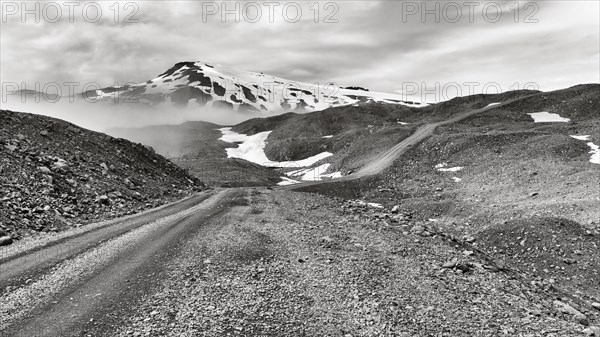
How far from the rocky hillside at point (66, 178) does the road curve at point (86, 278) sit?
12.6 feet

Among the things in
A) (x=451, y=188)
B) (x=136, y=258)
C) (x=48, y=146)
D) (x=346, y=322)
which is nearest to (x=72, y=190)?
(x=48, y=146)

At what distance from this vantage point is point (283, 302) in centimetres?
1013

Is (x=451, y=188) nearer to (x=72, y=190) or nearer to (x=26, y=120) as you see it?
(x=72, y=190)

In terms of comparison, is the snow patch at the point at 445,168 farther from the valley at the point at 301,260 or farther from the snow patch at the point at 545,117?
the snow patch at the point at 545,117

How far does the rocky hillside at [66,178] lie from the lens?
20103mm

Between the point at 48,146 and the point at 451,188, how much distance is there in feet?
131

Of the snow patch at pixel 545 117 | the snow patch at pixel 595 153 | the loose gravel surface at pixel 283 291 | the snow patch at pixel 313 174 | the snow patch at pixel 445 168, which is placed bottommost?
the loose gravel surface at pixel 283 291

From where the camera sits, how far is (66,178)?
25.6m

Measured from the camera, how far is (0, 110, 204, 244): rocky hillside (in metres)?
20.1

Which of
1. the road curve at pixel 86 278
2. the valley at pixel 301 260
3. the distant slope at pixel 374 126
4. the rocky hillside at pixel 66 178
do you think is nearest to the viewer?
the road curve at pixel 86 278

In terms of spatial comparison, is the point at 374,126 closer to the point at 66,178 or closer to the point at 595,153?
the point at 595,153

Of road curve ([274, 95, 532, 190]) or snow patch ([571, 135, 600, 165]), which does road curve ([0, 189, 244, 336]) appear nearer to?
road curve ([274, 95, 532, 190])

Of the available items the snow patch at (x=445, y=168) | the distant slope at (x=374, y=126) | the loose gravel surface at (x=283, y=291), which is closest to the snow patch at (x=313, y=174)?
the distant slope at (x=374, y=126)

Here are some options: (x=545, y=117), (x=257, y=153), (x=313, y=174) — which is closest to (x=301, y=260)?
(x=313, y=174)
